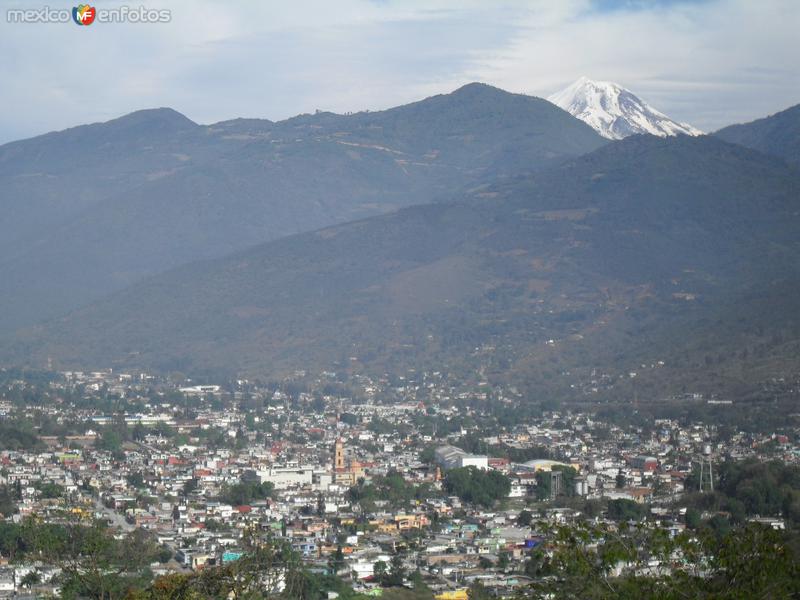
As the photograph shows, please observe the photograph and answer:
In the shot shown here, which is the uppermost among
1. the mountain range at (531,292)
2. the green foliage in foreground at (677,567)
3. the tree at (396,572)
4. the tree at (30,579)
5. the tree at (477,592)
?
the mountain range at (531,292)

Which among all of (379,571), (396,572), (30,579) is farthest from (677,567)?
(379,571)

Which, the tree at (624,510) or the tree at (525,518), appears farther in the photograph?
the tree at (525,518)

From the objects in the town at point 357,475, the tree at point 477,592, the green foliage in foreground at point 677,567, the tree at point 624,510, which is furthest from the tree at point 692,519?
the green foliage in foreground at point 677,567

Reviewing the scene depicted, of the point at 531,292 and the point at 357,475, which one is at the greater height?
the point at 531,292

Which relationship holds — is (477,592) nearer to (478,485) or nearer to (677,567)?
(677,567)

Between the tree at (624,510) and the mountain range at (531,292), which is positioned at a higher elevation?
the mountain range at (531,292)

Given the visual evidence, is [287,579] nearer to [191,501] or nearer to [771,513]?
[771,513]

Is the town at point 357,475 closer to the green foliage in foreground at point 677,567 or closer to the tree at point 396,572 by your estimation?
the tree at point 396,572
